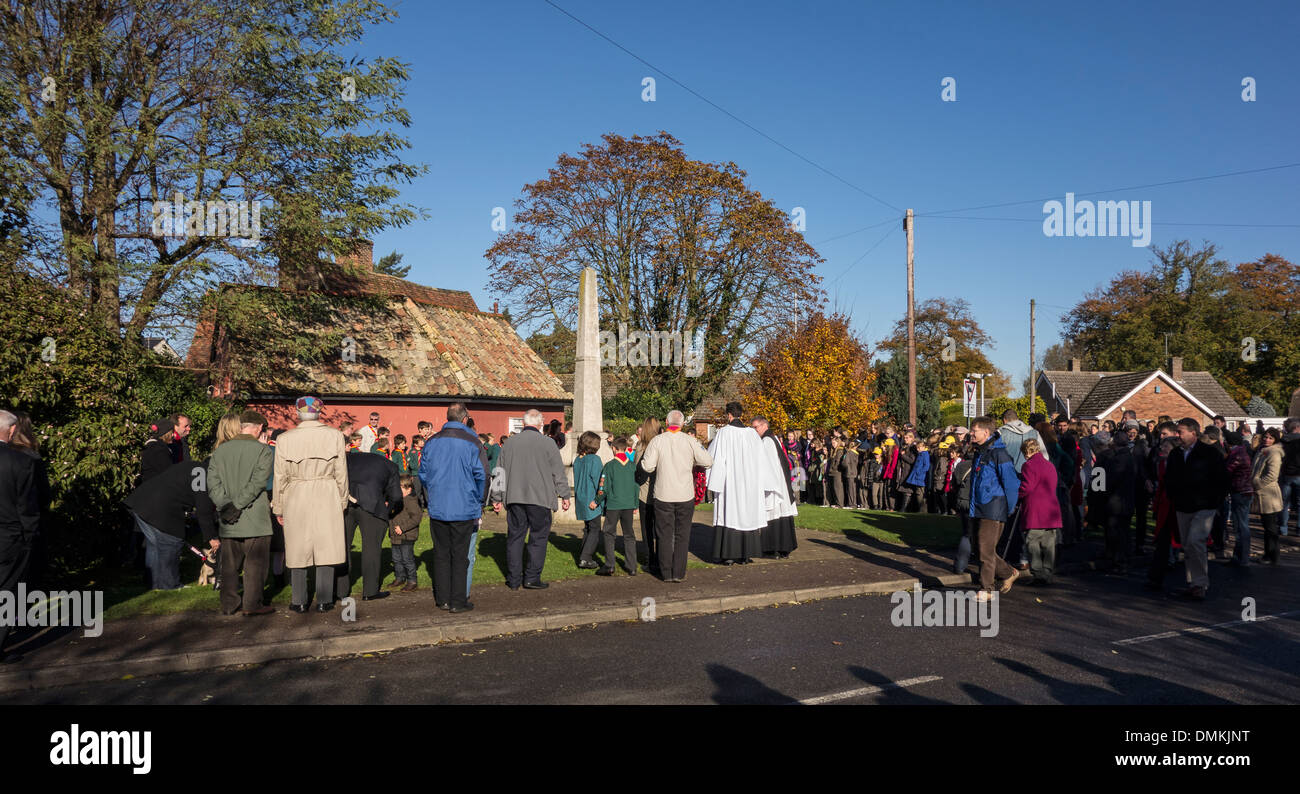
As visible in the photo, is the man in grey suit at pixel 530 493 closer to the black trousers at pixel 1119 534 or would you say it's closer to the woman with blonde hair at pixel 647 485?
the woman with blonde hair at pixel 647 485

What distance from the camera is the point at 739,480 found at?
37.6ft

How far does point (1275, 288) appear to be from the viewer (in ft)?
216

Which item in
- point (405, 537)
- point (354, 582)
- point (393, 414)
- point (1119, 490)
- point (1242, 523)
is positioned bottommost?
point (354, 582)

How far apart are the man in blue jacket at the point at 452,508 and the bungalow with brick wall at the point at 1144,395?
46.9 meters

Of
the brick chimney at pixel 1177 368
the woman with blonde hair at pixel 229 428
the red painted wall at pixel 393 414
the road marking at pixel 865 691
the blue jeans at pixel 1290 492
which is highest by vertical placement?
the brick chimney at pixel 1177 368

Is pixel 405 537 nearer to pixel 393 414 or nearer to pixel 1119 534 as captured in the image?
pixel 1119 534

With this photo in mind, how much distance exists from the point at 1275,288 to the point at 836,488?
207ft

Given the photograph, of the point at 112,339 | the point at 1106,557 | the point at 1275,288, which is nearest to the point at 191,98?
the point at 112,339

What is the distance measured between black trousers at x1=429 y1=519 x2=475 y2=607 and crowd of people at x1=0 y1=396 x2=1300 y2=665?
0.05 feet

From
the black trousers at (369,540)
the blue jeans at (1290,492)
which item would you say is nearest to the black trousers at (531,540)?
the black trousers at (369,540)

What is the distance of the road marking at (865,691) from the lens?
5.68 metres

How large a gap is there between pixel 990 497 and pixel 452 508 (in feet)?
19.5

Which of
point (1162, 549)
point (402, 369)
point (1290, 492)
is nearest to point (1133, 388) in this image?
point (1290, 492)

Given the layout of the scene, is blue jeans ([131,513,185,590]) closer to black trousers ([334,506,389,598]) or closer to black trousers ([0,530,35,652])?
black trousers ([334,506,389,598])
